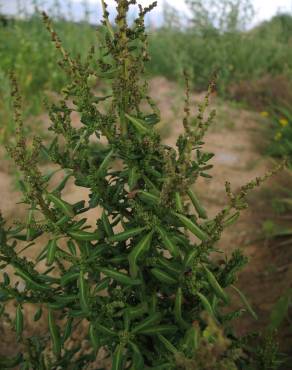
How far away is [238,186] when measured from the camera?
3.61m

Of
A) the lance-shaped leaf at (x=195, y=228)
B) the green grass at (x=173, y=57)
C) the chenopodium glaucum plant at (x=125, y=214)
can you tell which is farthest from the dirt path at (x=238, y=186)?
the lance-shaped leaf at (x=195, y=228)

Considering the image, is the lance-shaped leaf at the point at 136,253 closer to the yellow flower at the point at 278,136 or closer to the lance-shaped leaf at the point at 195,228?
the lance-shaped leaf at the point at 195,228

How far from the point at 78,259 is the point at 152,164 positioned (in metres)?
0.34

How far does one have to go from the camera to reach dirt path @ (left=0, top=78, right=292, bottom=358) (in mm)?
2561

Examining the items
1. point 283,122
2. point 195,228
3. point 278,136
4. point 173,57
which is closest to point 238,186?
point 278,136

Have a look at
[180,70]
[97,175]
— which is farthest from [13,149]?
[180,70]

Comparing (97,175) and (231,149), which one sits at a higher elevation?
(97,175)

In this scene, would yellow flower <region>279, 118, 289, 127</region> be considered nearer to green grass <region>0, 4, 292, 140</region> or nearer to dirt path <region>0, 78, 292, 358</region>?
dirt path <region>0, 78, 292, 358</region>

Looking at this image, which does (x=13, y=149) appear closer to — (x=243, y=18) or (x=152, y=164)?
(x=152, y=164)

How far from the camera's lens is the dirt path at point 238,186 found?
101 inches

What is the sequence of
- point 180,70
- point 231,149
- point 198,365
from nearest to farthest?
point 198,365 < point 231,149 < point 180,70

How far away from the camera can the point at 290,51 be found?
6.03 m

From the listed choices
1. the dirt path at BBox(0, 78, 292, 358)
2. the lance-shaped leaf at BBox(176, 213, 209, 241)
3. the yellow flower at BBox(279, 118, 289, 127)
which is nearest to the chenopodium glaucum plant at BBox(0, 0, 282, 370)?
the lance-shaped leaf at BBox(176, 213, 209, 241)

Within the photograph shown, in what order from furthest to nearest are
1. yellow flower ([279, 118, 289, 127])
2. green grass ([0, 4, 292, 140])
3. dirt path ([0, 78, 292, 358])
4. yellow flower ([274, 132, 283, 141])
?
green grass ([0, 4, 292, 140])
yellow flower ([279, 118, 289, 127])
yellow flower ([274, 132, 283, 141])
dirt path ([0, 78, 292, 358])
